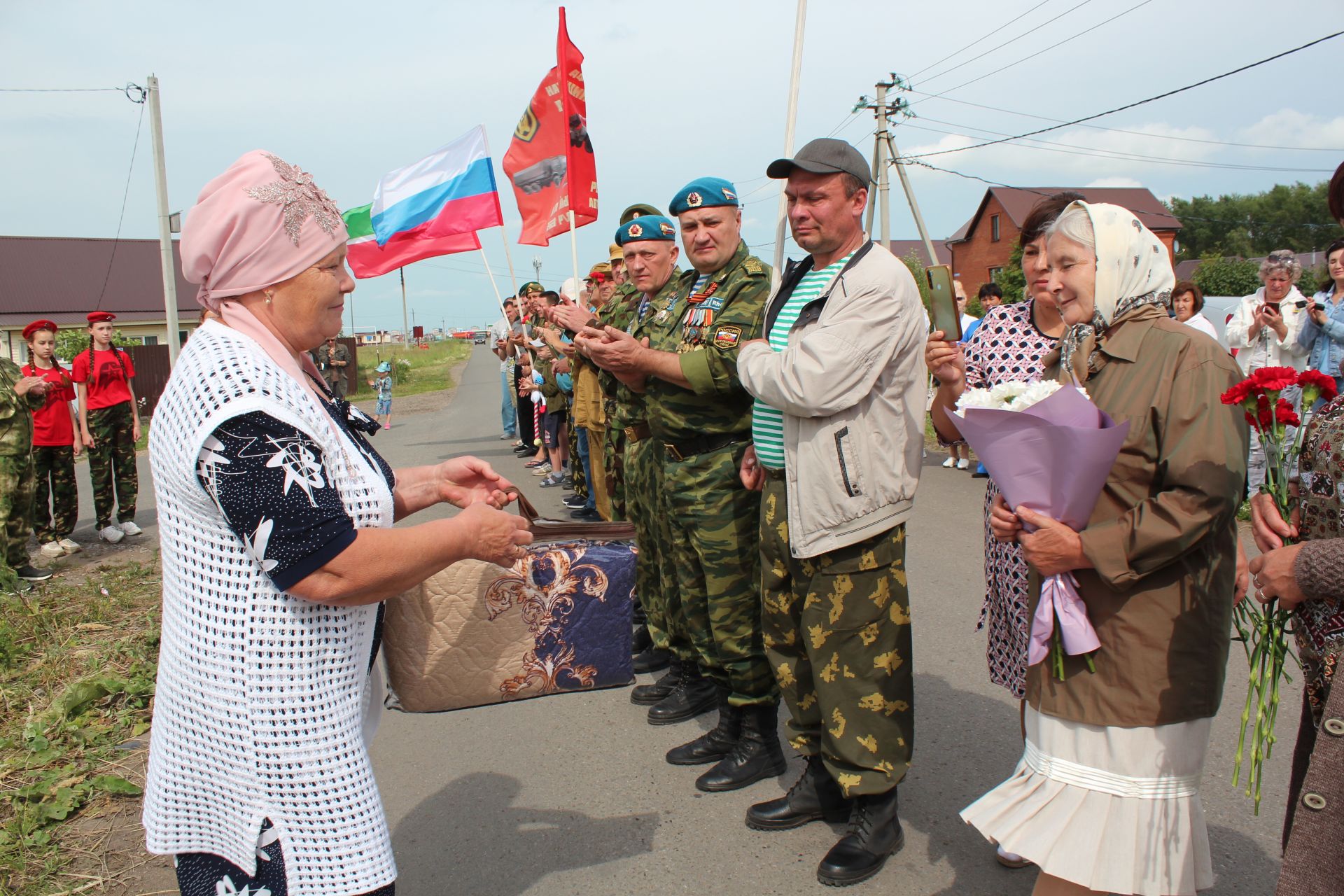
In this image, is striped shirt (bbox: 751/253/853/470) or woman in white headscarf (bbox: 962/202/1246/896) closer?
woman in white headscarf (bbox: 962/202/1246/896)

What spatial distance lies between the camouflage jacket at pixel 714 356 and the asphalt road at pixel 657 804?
4.69ft

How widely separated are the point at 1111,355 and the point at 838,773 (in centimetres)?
161

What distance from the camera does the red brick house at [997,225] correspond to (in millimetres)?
45656

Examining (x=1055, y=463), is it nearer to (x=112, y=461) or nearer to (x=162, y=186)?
(x=112, y=461)

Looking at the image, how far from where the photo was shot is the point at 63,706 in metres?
4.41

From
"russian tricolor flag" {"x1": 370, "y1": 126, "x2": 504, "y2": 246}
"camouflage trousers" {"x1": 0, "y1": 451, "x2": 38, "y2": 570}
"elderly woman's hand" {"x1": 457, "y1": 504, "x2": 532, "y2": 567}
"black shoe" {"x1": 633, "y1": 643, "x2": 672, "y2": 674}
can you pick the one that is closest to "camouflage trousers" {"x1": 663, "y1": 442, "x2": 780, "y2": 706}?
"black shoe" {"x1": 633, "y1": 643, "x2": 672, "y2": 674}

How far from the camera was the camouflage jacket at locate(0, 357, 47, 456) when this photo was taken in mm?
7047

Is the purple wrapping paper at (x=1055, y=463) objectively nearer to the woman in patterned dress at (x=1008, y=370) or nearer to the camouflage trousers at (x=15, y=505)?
the woman in patterned dress at (x=1008, y=370)

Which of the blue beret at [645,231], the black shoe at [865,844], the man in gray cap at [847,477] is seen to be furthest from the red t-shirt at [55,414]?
the black shoe at [865,844]

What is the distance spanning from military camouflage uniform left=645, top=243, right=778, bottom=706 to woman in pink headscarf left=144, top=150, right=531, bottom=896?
1.89 metres

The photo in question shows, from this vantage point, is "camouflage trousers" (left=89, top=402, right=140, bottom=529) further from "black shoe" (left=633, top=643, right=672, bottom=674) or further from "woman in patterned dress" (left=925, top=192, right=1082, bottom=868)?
"woman in patterned dress" (left=925, top=192, right=1082, bottom=868)

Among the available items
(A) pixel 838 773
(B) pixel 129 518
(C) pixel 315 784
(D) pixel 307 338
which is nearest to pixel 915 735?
(A) pixel 838 773

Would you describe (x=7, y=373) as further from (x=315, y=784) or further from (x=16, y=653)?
(x=315, y=784)

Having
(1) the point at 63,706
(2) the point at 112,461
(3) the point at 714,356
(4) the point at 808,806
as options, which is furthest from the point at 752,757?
(2) the point at 112,461
